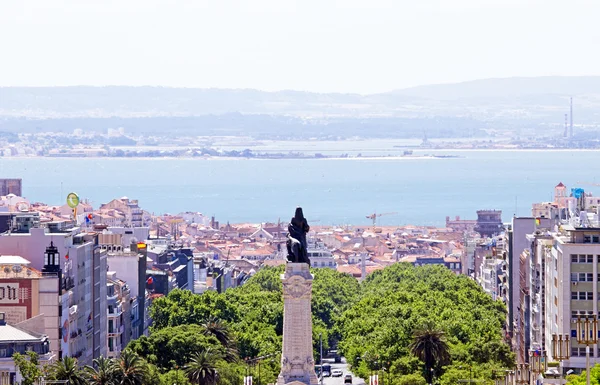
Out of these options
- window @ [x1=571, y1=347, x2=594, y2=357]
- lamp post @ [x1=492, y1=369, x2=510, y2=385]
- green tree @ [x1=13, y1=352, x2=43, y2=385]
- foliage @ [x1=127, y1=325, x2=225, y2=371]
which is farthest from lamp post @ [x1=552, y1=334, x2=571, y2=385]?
foliage @ [x1=127, y1=325, x2=225, y2=371]

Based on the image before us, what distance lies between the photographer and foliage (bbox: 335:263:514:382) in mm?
92250

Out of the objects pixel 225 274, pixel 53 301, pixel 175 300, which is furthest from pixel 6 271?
pixel 225 274

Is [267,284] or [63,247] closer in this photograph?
[63,247]

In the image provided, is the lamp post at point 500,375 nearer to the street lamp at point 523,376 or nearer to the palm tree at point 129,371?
the street lamp at point 523,376

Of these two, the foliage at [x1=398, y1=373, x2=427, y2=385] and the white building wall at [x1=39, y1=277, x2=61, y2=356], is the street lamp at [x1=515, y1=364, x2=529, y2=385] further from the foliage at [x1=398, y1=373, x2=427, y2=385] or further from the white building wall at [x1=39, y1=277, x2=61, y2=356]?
the white building wall at [x1=39, y1=277, x2=61, y2=356]

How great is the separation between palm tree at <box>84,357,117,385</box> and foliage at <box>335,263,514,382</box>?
18.0m

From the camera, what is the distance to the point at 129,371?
→ 7494cm

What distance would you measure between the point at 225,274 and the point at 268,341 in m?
79.6

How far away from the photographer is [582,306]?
254 ft

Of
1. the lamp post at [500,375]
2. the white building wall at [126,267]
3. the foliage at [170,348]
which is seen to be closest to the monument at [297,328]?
the lamp post at [500,375]

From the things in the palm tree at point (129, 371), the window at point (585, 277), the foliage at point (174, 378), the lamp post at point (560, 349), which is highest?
the window at point (585, 277)

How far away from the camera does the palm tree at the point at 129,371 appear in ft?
244

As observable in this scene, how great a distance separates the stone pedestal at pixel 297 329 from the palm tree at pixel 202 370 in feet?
50.4

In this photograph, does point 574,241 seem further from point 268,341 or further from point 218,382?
point 268,341
